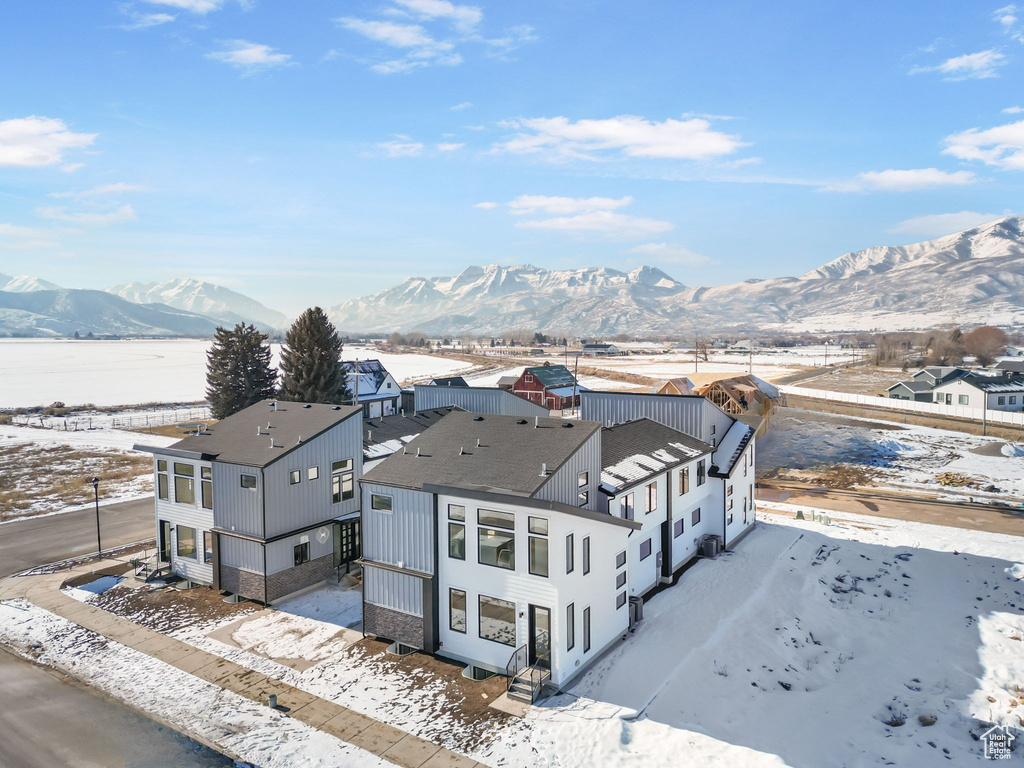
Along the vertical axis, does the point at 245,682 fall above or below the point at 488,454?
below

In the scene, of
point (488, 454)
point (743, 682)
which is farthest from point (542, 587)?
point (743, 682)

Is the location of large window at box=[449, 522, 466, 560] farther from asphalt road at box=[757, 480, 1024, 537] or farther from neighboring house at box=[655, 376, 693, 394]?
neighboring house at box=[655, 376, 693, 394]

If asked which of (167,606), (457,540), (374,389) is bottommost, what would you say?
(167,606)

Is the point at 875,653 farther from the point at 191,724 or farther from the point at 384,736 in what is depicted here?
the point at 191,724

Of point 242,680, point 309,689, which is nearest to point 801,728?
point 309,689

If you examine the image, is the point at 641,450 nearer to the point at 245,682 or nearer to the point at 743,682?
the point at 743,682

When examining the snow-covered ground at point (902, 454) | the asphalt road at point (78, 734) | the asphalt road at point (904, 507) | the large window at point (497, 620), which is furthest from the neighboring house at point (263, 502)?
the snow-covered ground at point (902, 454)
